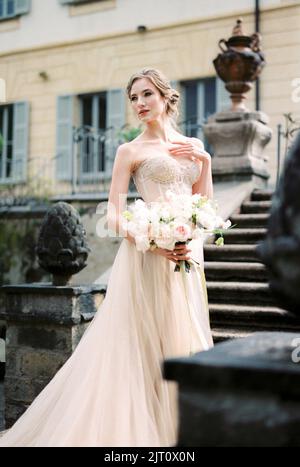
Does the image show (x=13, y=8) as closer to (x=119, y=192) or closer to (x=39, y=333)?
(x=39, y=333)

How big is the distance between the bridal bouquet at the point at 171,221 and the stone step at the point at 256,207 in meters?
3.16

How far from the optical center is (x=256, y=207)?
6301 millimetres

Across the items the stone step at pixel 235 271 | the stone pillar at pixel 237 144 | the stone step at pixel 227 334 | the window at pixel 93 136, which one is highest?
the window at pixel 93 136

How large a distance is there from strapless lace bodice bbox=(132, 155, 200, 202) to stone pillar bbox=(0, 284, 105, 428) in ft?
4.21

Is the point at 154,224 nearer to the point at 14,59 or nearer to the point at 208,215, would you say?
the point at 208,215

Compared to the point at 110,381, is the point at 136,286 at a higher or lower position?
higher

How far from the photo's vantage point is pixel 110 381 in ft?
10.3

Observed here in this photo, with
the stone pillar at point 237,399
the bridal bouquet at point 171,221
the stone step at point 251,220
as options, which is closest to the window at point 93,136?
the stone step at point 251,220

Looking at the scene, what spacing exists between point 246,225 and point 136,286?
2910mm

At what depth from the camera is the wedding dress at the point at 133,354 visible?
3016mm

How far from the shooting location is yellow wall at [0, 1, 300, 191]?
1143cm

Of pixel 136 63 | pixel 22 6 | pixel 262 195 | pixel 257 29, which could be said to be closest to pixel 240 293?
pixel 262 195

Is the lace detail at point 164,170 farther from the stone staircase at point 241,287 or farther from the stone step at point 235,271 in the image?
the stone step at point 235,271
